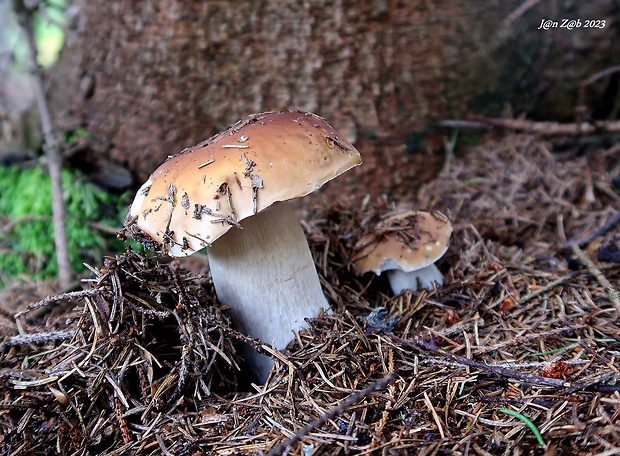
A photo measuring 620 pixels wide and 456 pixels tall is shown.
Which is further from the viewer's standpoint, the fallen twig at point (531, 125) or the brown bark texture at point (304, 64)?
the fallen twig at point (531, 125)

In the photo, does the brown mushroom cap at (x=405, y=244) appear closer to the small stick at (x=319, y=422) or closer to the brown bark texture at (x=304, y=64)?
the small stick at (x=319, y=422)

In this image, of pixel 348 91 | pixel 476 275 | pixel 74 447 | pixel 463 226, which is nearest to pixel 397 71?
pixel 348 91

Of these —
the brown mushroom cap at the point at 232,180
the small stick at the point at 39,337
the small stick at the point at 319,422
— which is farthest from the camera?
the small stick at the point at 39,337

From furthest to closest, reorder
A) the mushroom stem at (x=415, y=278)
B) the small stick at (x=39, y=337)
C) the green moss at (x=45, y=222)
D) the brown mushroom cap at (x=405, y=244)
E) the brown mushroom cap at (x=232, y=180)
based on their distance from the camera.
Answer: the green moss at (x=45, y=222) → the mushroom stem at (x=415, y=278) → the brown mushroom cap at (x=405, y=244) → the small stick at (x=39, y=337) → the brown mushroom cap at (x=232, y=180)

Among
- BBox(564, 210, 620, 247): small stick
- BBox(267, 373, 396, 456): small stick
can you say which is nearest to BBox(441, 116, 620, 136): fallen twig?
BBox(564, 210, 620, 247): small stick

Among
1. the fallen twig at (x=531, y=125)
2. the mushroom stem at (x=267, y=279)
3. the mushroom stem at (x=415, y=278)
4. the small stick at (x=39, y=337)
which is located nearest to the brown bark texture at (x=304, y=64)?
the fallen twig at (x=531, y=125)

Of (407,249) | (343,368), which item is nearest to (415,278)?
(407,249)

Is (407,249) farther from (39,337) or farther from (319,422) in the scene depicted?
(39,337)

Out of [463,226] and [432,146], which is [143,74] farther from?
[463,226]
